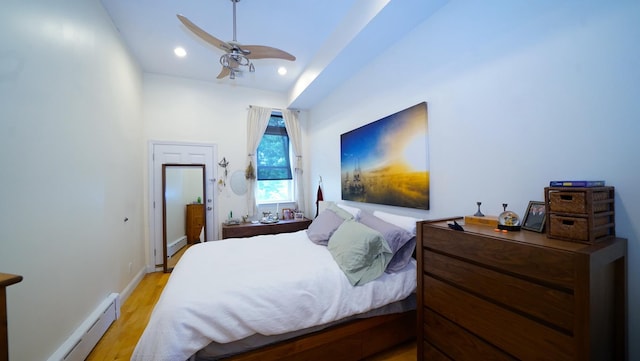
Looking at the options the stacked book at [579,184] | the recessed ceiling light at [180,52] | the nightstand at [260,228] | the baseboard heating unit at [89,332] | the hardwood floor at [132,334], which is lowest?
the hardwood floor at [132,334]

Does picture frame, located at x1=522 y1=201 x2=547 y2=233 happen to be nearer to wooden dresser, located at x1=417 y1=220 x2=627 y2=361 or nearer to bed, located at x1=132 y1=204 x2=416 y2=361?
wooden dresser, located at x1=417 y1=220 x2=627 y2=361

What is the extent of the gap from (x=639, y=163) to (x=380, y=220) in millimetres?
1462

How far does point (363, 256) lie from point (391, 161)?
1066 millimetres

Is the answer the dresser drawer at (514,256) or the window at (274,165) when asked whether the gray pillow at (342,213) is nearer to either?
the dresser drawer at (514,256)

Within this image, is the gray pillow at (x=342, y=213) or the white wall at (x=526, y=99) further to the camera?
the gray pillow at (x=342, y=213)

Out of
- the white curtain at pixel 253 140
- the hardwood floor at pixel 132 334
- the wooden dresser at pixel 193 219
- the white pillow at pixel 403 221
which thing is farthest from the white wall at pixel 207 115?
the white pillow at pixel 403 221

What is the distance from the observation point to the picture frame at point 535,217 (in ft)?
4.00

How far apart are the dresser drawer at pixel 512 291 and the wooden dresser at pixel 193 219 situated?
3.56 m

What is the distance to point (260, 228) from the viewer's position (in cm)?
366

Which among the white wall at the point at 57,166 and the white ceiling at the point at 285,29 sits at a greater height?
the white ceiling at the point at 285,29

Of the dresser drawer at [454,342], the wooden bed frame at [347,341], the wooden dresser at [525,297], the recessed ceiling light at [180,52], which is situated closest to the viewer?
the wooden dresser at [525,297]

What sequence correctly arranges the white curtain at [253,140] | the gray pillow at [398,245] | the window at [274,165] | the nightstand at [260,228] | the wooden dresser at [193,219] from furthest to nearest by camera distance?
the window at [274,165] < the white curtain at [253,140] < the wooden dresser at [193,219] < the nightstand at [260,228] < the gray pillow at [398,245]

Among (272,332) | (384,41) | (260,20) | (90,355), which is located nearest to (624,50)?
(384,41)

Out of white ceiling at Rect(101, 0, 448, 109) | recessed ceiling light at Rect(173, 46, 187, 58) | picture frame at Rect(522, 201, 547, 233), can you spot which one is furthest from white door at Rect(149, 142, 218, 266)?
picture frame at Rect(522, 201, 547, 233)
